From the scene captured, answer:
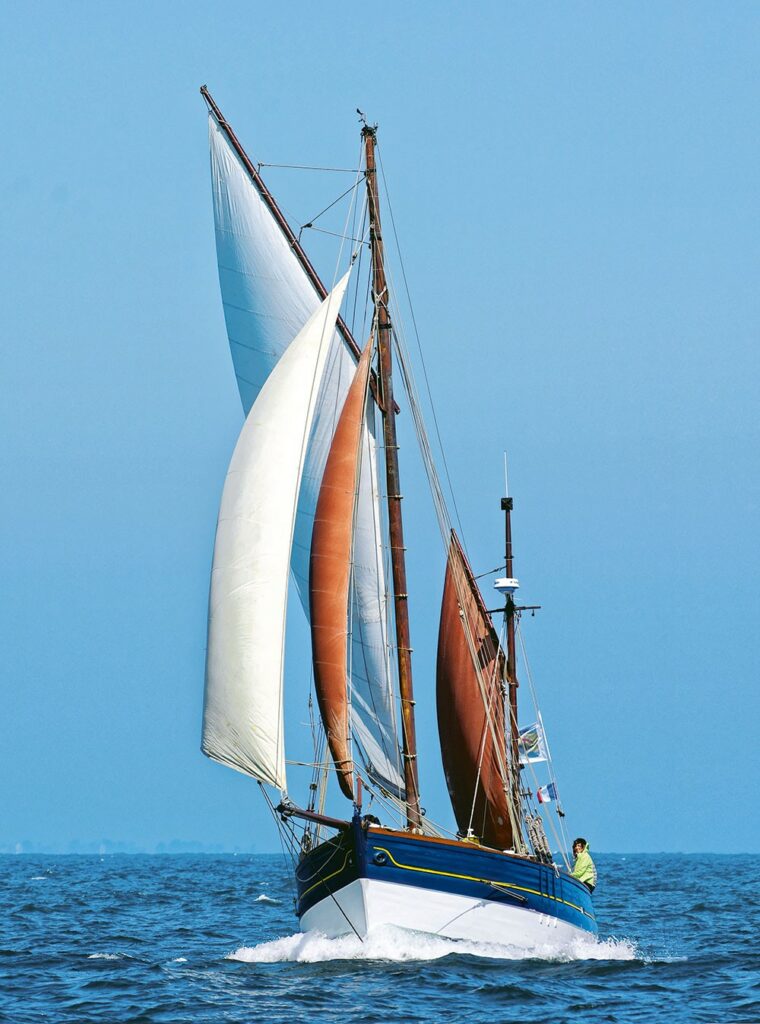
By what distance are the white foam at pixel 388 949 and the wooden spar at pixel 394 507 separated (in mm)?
2572

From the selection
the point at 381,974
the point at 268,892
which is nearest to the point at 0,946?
the point at 381,974

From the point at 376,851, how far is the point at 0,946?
11962mm

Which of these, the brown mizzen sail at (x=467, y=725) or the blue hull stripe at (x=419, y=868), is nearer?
the blue hull stripe at (x=419, y=868)

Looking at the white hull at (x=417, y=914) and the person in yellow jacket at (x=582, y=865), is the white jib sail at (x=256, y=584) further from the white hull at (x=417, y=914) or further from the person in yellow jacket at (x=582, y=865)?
the person in yellow jacket at (x=582, y=865)

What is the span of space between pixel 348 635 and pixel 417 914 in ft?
16.0

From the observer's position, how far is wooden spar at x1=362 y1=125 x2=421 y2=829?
29.4 m

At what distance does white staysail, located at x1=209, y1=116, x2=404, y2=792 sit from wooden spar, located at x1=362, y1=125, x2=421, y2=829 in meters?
0.39

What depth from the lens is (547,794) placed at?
110 ft

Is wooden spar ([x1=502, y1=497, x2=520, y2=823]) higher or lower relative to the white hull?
higher

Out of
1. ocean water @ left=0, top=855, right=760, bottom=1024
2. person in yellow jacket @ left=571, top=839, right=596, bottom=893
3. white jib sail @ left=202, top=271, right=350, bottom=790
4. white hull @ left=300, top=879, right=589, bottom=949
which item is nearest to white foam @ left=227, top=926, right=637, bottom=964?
ocean water @ left=0, top=855, right=760, bottom=1024

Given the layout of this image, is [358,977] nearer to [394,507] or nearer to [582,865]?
→ [582,865]

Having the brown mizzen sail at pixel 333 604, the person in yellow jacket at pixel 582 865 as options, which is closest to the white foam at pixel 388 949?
the person in yellow jacket at pixel 582 865

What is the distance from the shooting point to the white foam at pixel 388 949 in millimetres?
26859

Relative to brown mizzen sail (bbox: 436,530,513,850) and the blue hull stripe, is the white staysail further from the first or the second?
the blue hull stripe
